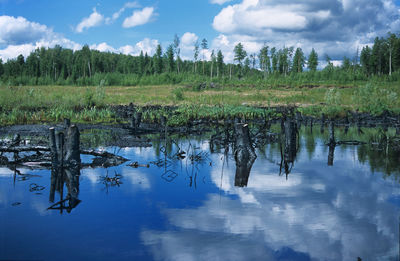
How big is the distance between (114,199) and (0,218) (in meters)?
2.12

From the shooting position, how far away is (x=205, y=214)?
6.78 metres

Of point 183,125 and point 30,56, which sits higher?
point 30,56

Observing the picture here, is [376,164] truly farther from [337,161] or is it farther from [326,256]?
[326,256]

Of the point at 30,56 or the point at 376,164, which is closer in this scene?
the point at 376,164

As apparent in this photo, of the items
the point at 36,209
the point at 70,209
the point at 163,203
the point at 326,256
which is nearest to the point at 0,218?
the point at 36,209

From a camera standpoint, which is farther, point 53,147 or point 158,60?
point 158,60

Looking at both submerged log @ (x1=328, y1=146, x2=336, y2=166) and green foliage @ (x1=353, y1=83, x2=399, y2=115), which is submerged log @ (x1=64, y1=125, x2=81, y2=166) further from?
green foliage @ (x1=353, y1=83, x2=399, y2=115)

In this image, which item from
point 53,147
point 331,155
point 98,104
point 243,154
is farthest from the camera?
point 98,104

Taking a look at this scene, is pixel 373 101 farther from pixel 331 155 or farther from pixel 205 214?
pixel 205 214

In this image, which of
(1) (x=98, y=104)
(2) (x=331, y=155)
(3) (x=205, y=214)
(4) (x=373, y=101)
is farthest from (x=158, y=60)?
(3) (x=205, y=214)

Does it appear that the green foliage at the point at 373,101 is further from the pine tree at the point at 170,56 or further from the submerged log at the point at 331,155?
the pine tree at the point at 170,56

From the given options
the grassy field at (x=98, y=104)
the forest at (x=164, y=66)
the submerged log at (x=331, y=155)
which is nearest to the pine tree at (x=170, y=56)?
the forest at (x=164, y=66)

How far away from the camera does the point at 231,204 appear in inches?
291

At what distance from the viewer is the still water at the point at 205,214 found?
209 inches
